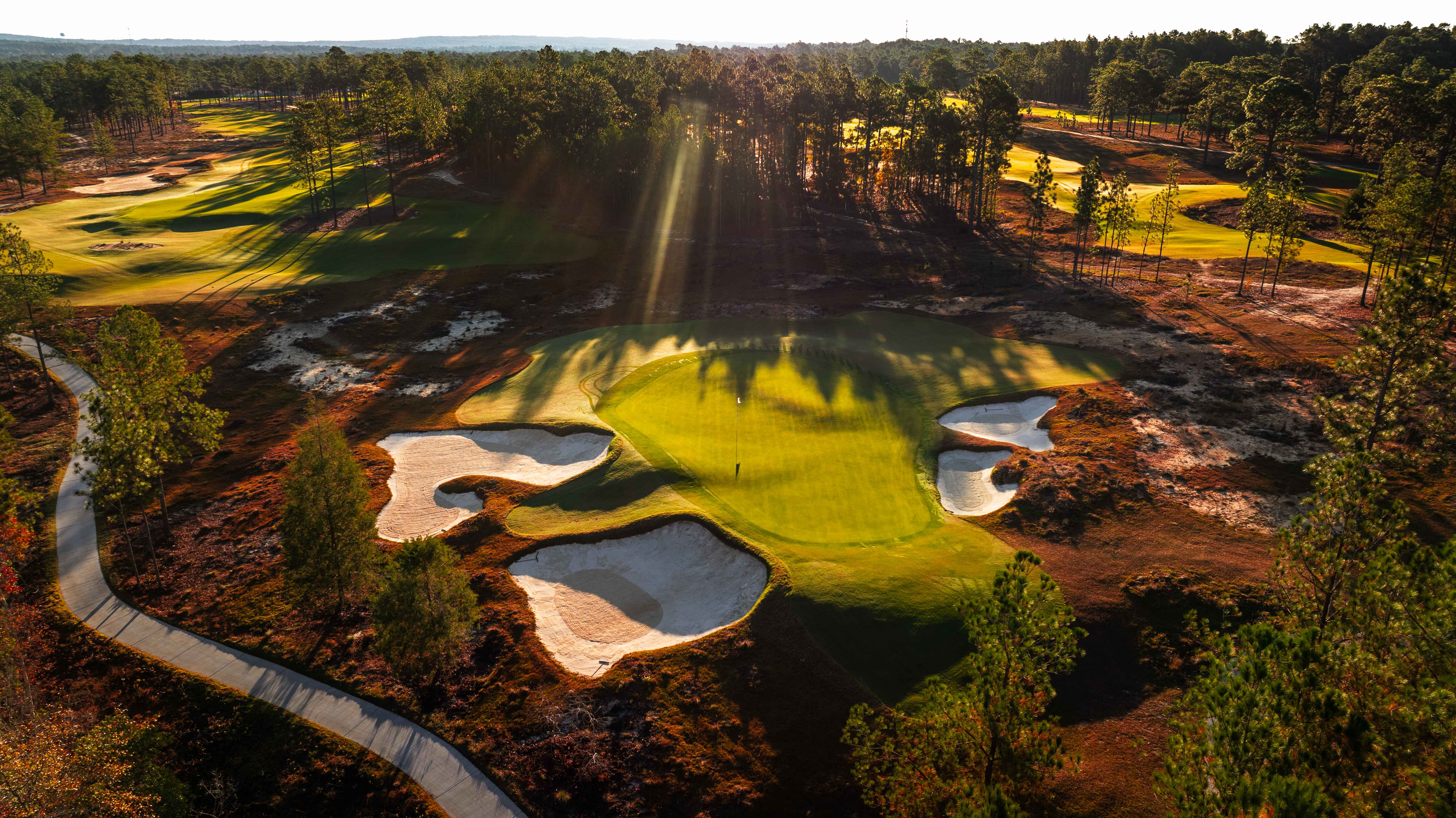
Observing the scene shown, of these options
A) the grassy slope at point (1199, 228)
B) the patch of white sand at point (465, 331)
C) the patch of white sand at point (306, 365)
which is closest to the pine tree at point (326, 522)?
the patch of white sand at point (306, 365)

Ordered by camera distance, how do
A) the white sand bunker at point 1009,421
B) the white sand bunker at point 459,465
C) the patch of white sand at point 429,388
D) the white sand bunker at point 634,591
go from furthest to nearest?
1. the patch of white sand at point 429,388
2. the white sand bunker at point 1009,421
3. the white sand bunker at point 459,465
4. the white sand bunker at point 634,591

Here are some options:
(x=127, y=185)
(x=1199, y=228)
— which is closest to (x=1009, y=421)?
(x=1199, y=228)

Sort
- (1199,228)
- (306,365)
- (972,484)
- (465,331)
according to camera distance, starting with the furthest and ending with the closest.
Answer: (1199,228), (465,331), (306,365), (972,484)

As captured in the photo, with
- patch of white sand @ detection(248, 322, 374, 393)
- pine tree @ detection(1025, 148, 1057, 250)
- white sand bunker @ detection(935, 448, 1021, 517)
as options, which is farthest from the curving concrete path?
pine tree @ detection(1025, 148, 1057, 250)

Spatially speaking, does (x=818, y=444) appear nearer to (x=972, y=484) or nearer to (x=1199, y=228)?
(x=972, y=484)

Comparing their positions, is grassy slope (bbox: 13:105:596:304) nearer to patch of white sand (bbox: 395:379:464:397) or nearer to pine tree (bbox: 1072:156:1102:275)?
patch of white sand (bbox: 395:379:464:397)

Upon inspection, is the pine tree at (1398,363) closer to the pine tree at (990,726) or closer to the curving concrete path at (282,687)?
the pine tree at (990,726)

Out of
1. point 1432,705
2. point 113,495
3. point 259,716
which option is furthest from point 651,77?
point 1432,705
